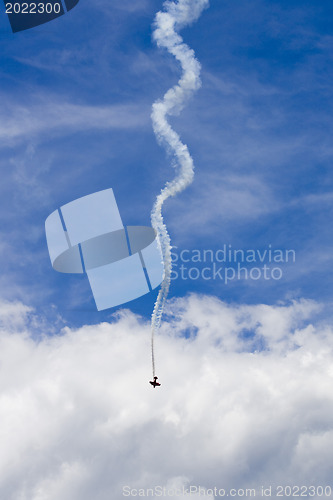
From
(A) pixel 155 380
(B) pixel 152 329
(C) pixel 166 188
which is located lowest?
(A) pixel 155 380

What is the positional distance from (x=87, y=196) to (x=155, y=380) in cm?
5012

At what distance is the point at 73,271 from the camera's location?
144 metres

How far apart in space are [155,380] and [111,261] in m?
36.8

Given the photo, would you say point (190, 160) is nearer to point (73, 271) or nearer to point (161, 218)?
point (161, 218)

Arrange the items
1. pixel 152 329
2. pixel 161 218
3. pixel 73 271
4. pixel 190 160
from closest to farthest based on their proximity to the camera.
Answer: pixel 190 160, pixel 161 218, pixel 152 329, pixel 73 271

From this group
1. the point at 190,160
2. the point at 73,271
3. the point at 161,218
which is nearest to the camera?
the point at 190,160

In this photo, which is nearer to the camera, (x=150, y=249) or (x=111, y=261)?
(x=150, y=249)

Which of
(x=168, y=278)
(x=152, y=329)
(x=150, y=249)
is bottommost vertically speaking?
(x=152, y=329)

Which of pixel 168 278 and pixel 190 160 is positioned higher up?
pixel 190 160

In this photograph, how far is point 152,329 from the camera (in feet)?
431

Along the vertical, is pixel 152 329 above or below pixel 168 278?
below

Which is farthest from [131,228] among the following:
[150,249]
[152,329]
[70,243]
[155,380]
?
[155,380]

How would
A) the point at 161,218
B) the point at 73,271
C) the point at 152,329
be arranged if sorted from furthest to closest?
the point at 73,271 → the point at 152,329 → the point at 161,218

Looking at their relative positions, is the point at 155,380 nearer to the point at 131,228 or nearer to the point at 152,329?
the point at 152,329
